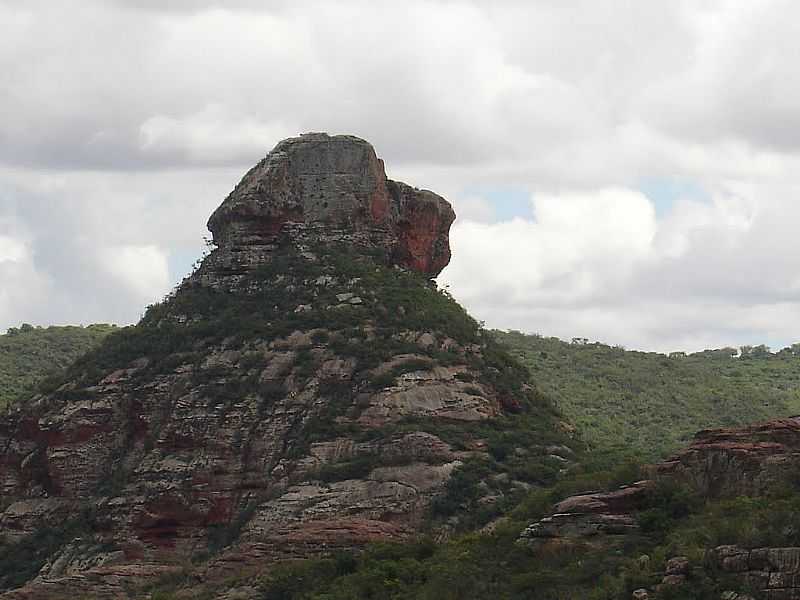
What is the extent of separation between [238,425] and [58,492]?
28.5 feet

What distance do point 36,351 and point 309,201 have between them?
61329mm

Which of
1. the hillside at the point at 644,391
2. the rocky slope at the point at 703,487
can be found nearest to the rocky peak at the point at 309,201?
the hillside at the point at 644,391

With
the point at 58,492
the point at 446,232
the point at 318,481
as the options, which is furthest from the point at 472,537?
the point at 446,232

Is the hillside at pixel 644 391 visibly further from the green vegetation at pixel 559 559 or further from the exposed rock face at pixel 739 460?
the exposed rock face at pixel 739 460

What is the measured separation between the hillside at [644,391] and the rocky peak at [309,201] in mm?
20376

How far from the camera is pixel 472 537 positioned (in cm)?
7350

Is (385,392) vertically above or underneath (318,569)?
above

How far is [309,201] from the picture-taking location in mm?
99812

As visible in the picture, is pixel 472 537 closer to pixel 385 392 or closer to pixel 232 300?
pixel 385 392

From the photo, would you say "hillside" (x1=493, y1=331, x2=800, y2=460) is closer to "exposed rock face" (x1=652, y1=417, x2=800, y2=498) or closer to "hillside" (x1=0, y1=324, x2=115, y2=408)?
"hillside" (x1=0, y1=324, x2=115, y2=408)

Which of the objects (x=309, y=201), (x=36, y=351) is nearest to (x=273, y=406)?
(x=309, y=201)

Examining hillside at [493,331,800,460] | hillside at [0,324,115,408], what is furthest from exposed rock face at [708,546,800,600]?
hillside at [0,324,115,408]

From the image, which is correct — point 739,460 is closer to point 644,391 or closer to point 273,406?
point 273,406

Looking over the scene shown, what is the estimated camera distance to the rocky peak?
99375 mm
